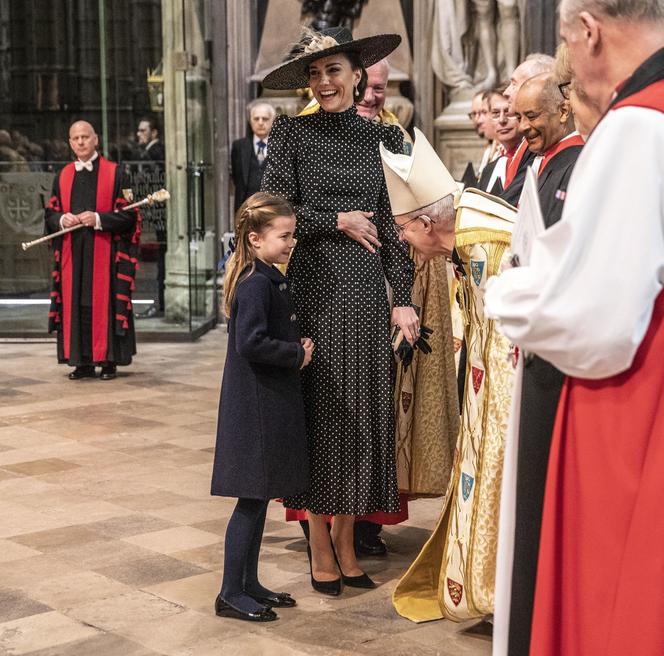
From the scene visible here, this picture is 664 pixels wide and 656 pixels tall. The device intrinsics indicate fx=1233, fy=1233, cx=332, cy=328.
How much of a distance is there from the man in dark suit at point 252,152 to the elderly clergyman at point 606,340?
7578mm

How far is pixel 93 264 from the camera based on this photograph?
8188 millimetres

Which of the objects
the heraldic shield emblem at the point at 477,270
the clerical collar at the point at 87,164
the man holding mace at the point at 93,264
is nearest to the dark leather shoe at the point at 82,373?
the man holding mace at the point at 93,264

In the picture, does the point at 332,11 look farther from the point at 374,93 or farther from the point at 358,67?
the point at 358,67

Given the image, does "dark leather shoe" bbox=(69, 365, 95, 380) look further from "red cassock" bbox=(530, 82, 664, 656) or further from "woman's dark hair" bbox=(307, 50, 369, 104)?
"red cassock" bbox=(530, 82, 664, 656)

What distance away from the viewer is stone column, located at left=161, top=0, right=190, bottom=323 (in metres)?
9.91

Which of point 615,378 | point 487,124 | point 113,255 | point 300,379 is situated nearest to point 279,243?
point 300,379

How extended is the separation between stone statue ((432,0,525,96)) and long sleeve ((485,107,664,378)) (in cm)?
839

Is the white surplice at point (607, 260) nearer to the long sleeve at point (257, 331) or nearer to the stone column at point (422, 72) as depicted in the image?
the long sleeve at point (257, 331)

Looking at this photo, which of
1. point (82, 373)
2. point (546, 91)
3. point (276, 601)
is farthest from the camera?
point (82, 373)

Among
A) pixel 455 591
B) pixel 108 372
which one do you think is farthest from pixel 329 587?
pixel 108 372

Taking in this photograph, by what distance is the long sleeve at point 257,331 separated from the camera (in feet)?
11.6

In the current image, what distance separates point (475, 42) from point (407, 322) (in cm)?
686

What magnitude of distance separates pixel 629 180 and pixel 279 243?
5.94ft

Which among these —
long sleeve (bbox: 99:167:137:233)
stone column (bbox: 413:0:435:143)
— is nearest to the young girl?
long sleeve (bbox: 99:167:137:233)
